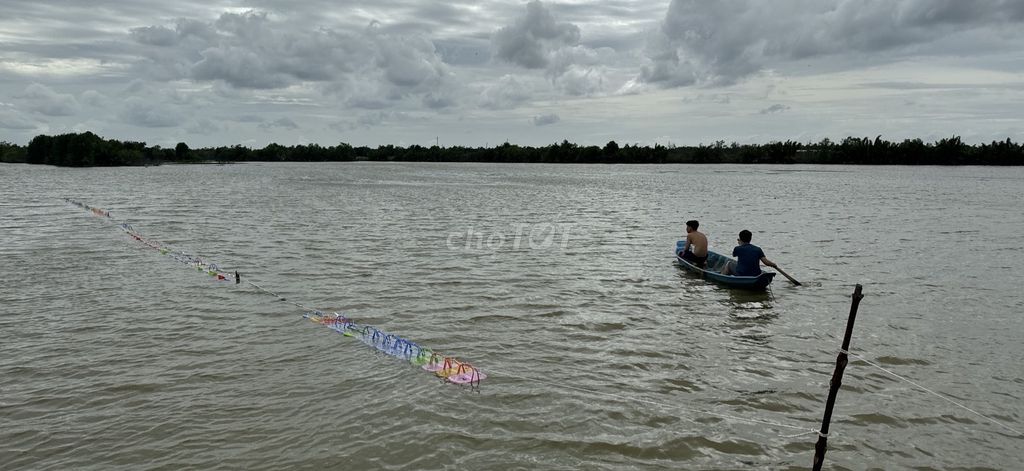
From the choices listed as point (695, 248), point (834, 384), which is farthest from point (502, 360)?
point (695, 248)

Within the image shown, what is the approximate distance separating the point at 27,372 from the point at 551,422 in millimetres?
8445

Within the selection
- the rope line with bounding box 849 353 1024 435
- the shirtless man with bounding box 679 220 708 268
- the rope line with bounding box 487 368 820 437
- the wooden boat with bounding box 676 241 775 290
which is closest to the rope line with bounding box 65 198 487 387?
the rope line with bounding box 487 368 820 437

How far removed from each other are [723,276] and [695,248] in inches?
78.9

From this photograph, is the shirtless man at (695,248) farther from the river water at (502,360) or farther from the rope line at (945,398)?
the rope line at (945,398)

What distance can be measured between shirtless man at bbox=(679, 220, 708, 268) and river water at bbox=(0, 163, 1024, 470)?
94 cm

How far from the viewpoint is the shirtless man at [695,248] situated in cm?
1908

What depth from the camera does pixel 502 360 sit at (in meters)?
10.8

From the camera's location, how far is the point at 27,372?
32.5 ft

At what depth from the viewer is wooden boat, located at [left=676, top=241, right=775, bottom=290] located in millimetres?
16328

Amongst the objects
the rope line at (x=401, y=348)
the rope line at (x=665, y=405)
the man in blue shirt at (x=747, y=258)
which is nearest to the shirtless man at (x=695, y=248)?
the man in blue shirt at (x=747, y=258)

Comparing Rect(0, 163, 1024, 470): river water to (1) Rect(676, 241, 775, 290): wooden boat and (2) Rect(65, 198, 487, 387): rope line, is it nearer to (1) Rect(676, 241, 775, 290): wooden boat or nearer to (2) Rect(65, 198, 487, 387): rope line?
(2) Rect(65, 198, 487, 387): rope line

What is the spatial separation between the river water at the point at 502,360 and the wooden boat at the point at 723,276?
1.25ft

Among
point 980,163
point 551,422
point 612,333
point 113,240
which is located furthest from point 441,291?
point 980,163

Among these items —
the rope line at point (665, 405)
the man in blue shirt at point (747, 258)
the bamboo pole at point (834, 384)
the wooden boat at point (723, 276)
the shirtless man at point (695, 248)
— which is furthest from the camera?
the shirtless man at point (695, 248)
